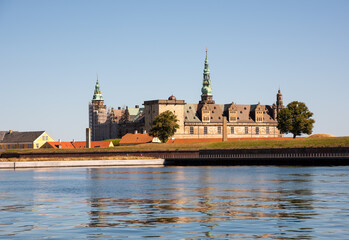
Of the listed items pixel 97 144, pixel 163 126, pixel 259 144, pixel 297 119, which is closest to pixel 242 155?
pixel 259 144

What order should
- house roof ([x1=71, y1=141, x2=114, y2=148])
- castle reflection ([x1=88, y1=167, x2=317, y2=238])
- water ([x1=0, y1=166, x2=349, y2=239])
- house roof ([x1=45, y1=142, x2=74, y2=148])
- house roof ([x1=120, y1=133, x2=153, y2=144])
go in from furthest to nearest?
1. house roof ([x1=45, y1=142, x2=74, y2=148])
2. house roof ([x1=71, y1=141, x2=114, y2=148])
3. house roof ([x1=120, y1=133, x2=153, y2=144])
4. castle reflection ([x1=88, y1=167, x2=317, y2=238])
5. water ([x1=0, y1=166, x2=349, y2=239])

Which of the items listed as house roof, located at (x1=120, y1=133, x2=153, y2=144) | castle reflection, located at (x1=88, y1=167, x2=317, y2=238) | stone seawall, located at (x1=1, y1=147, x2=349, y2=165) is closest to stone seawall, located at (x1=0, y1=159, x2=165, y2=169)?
stone seawall, located at (x1=1, y1=147, x2=349, y2=165)

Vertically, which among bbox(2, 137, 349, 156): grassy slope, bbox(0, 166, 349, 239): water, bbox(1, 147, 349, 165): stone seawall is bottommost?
bbox(0, 166, 349, 239): water

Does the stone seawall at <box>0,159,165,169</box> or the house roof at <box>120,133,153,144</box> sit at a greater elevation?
the house roof at <box>120,133,153,144</box>

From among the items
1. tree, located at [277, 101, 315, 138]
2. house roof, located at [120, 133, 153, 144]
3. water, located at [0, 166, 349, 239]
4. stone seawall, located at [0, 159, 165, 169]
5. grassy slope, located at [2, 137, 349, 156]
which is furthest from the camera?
house roof, located at [120, 133, 153, 144]

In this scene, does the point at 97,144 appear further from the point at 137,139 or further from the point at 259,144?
the point at 259,144

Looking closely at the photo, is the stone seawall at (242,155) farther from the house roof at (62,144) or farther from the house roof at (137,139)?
the house roof at (137,139)

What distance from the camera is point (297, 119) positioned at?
15650cm

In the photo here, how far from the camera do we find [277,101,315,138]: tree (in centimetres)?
15688

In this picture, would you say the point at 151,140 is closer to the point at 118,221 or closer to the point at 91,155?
the point at 91,155

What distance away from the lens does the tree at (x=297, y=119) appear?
157 m

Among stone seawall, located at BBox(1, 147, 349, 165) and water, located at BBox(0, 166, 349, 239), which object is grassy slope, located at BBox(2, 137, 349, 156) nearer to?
stone seawall, located at BBox(1, 147, 349, 165)

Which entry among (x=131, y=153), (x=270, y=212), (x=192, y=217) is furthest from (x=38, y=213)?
(x=131, y=153)

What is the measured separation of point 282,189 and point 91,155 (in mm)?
112754
